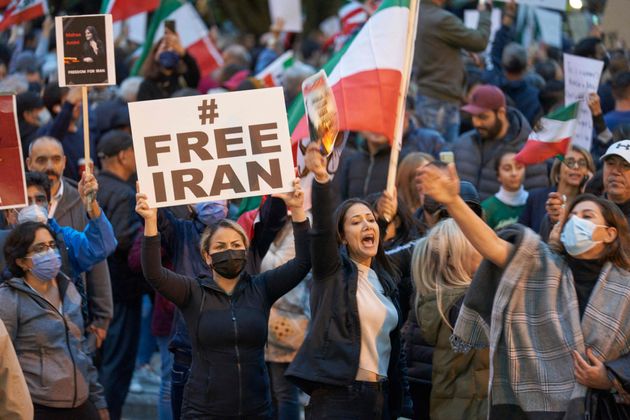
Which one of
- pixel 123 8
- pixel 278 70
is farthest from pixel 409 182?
pixel 278 70

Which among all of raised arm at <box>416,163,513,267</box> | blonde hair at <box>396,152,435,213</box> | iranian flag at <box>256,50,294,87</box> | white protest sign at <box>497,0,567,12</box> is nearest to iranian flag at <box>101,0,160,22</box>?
iranian flag at <box>256,50,294,87</box>

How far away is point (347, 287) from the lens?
700 centimetres

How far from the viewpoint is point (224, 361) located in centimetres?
702

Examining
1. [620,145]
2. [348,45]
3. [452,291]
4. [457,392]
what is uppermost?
[348,45]

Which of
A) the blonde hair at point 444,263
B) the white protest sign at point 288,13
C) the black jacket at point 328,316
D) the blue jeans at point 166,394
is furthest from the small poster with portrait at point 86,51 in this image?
the white protest sign at point 288,13

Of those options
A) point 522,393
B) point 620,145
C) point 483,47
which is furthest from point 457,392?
point 483,47

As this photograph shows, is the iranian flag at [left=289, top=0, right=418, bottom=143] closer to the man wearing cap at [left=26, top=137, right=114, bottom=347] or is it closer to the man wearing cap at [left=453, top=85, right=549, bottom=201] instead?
the man wearing cap at [left=26, top=137, right=114, bottom=347]

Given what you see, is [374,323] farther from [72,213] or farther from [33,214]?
[72,213]

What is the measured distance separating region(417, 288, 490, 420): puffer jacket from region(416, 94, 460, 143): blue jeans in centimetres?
532

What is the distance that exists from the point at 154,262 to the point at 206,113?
36.6 inches

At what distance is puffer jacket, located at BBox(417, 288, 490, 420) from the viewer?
23.8 ft

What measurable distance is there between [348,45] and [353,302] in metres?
2.23

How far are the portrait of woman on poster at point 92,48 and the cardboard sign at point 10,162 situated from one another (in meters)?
0.62

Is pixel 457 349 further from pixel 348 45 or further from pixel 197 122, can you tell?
pixel 348 45
